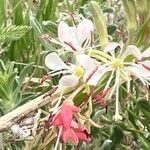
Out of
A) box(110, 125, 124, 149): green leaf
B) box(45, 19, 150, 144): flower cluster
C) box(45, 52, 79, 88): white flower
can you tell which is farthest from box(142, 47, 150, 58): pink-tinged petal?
box(110, 125, 124, 149): green leaf

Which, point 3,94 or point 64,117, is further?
point 3,94

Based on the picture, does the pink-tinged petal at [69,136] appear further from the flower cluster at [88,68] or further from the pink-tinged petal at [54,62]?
the pink-tinged petal at [54,62]

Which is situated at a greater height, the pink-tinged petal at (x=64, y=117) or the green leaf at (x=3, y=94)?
the pink-tinged petal at (x=64, y=117)

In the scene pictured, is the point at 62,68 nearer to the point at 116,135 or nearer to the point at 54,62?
the point at 54,62

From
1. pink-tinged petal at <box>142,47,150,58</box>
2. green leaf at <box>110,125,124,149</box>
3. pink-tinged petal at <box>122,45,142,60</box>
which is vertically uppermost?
pink-tinged petal at <box>122,45,142,60</box>

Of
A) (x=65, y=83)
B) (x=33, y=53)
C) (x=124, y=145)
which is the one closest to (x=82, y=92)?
(x=65, y=83)

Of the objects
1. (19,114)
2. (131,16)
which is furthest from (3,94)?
(131,16)

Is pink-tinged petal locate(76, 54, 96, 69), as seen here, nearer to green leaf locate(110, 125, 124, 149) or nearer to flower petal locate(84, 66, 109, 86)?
flower petal locate(84, 66, 109, 86)

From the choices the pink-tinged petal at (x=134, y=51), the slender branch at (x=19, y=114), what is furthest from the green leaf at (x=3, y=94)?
the pink-tinged petal at (x=134, y=51)

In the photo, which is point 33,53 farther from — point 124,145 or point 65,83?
point 65,83
